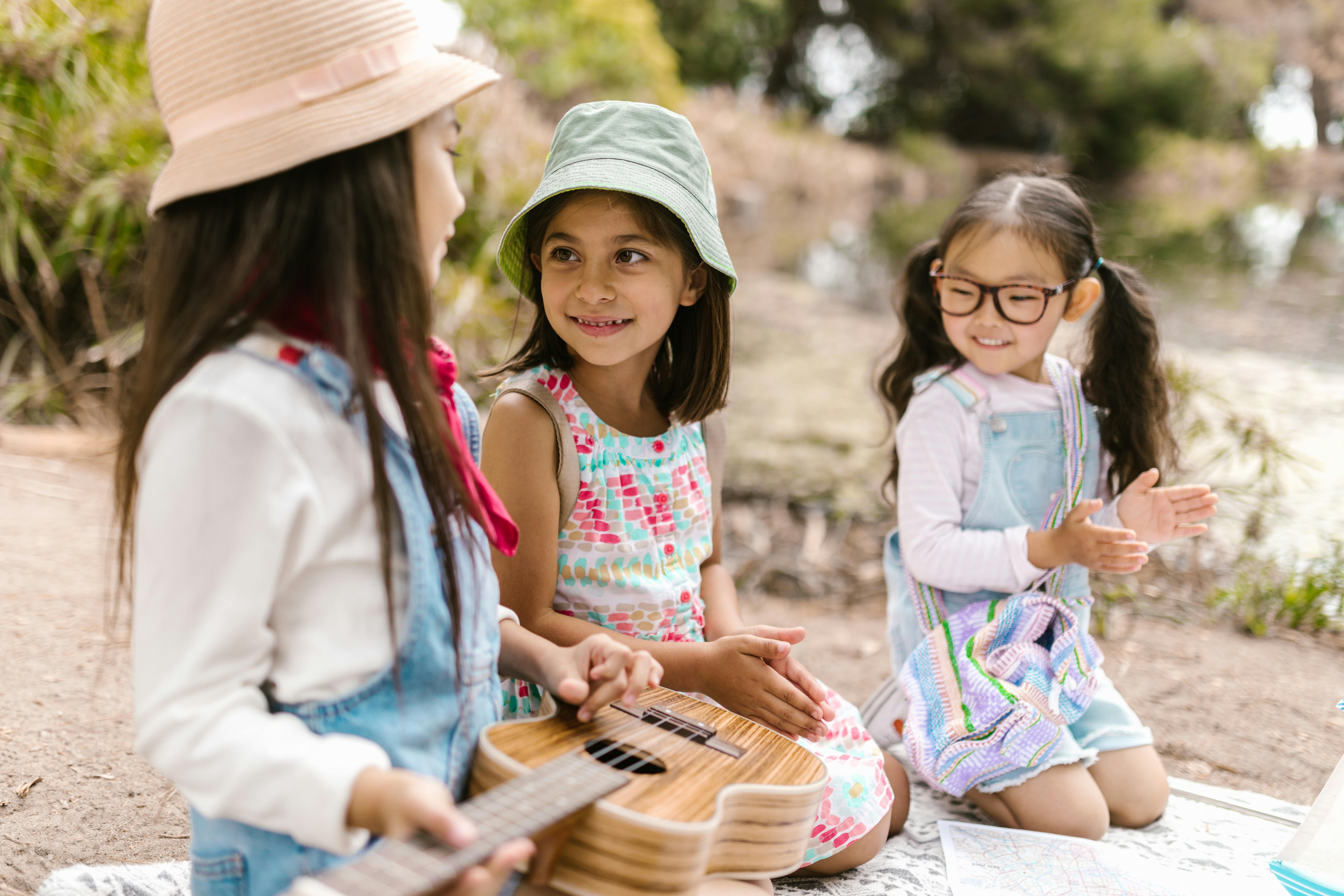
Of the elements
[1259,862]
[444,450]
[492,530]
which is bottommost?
[1259,862]

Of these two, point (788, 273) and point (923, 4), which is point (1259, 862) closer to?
point (788, 273)

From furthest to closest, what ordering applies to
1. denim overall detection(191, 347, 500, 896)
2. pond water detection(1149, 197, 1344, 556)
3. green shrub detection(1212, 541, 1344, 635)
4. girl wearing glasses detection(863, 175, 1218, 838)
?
pond water detection(1149, 197, 1344, 556), green shrub detection(1212, 541, 1344, 635), girl wearing glasses detection(863, 175, 1218, 838), denim overall detection(191, 347, 500, 896)

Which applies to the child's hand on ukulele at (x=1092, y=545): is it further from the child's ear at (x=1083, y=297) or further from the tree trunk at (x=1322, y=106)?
the tree trunk at (x=1322, y=106)

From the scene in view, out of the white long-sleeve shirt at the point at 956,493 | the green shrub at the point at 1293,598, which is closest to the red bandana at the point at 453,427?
the white long-sleeve shirt at the point at 956,493

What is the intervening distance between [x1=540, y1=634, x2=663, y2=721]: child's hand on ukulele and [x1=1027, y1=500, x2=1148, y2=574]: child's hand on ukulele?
3.32 feet

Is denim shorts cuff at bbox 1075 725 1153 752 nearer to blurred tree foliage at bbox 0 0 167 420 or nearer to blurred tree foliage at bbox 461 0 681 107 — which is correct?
blurred tree foliage at bbox 0 0 167 420

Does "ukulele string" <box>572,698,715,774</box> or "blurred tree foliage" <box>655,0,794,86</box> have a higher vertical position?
"blurred tree foliage" <box>655,0,794,86</box>

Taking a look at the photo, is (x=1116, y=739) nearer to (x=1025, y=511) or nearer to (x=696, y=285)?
(x=1025, y=511)

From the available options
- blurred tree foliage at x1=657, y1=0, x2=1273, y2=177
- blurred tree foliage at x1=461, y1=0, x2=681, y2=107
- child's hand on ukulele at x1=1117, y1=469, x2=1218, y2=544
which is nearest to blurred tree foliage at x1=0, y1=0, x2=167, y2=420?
child's hand on ukulele at x1=1117, y1=469, x2=1218, y2=544

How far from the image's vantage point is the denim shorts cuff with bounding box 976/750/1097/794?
2.11 meters

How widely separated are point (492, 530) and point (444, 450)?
17 cm

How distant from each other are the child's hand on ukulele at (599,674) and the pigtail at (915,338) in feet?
4.17

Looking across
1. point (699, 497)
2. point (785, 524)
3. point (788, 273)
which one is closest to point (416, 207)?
point (699, 497)

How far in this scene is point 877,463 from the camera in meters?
4.89
